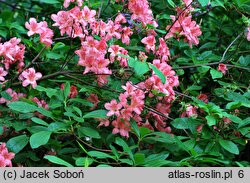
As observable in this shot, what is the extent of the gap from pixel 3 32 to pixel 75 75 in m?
0.37

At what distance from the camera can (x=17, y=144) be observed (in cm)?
165

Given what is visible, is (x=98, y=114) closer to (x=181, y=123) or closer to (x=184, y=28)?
(x=181, y=123)

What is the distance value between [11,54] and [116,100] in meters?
0.40

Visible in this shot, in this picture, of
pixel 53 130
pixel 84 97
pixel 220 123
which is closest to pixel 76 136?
pixel 53 130

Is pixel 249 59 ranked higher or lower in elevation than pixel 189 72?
higher

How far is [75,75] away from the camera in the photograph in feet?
6.29

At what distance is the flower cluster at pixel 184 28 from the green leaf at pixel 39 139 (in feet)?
2.19

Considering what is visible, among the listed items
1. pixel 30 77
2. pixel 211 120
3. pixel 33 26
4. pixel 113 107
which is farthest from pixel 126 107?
pixel 33 26

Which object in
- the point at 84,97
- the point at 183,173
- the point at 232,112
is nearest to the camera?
the point at 183,173

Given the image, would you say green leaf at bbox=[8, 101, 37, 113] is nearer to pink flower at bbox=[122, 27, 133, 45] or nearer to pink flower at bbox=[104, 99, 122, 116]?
pink flower at bbox=[104, 99, 122, 116]

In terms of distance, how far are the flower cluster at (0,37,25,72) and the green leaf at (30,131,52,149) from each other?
327mm

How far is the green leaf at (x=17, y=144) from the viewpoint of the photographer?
1638mm

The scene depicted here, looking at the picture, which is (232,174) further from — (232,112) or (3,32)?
(3,32)

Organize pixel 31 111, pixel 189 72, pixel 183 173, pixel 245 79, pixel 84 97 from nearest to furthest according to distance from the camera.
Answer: pixel 183 173, pixel 31 111, pixel 84 97, pixel 245 79, pixel 189 72
